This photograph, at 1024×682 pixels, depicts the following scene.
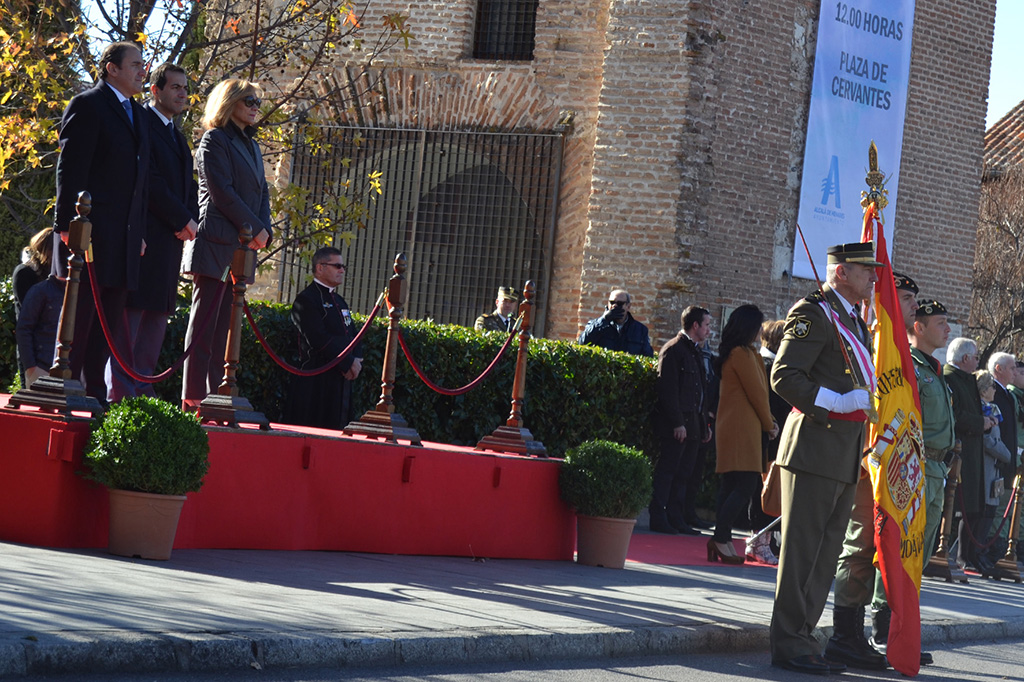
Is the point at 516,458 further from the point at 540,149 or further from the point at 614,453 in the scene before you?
the point at 540,149

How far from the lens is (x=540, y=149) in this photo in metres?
17.7

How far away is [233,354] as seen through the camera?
8.13 meters

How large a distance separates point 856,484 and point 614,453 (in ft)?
9.60

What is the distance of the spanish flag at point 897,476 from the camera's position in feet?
24.3

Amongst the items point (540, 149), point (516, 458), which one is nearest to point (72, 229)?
point (516, 458)

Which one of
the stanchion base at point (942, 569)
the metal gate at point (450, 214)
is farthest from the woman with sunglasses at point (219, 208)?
the metal gate at point (450, 214)

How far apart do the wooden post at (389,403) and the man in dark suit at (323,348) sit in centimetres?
88

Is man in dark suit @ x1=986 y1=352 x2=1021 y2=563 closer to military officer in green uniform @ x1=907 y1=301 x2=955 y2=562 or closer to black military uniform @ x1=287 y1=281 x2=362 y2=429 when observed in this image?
military officer in green uniform @ x1=907 y1=301 x2=955 y2=562

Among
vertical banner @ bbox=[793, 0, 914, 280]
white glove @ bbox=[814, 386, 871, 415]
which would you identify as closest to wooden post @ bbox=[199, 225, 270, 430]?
white glove @ bbox=[814, 386, 871, 415]

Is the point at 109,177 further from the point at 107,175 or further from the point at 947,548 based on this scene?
the point at 947,548

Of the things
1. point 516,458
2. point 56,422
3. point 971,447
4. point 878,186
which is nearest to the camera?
point 56,422

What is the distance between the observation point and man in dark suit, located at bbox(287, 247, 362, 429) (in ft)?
32.7

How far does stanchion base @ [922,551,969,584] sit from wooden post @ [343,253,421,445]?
552cm

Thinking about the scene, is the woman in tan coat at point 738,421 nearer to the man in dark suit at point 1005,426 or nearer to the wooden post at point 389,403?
the wooden post at point 389,403
